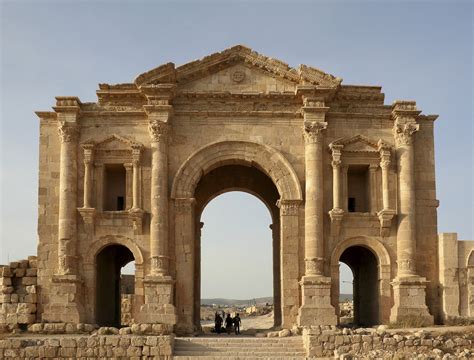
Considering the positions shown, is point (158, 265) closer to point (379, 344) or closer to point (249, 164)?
point (249, 164)

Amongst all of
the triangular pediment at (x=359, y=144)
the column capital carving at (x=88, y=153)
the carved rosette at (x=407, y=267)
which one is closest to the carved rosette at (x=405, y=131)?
the triangular pediment at (x=359, y=144)

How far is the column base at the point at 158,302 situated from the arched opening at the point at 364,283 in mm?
7560

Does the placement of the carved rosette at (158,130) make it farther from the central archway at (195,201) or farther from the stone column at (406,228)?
the stone column at (406,228)

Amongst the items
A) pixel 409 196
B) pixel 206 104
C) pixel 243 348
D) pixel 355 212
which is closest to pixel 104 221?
pixel 206 104

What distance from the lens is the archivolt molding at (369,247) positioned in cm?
2625

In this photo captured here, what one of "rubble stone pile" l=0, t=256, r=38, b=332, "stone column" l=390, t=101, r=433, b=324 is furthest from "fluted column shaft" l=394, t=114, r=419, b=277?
"rubble stone pile" l=0, t=256, r=38, b=332

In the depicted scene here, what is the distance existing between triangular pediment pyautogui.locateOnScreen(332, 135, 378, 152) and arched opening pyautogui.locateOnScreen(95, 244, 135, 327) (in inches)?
383

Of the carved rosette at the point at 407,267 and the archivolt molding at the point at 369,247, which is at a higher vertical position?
A: the archivolt molding at the point at 369,247

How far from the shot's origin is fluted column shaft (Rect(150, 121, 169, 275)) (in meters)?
25.8

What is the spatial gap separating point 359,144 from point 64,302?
38.9 ft

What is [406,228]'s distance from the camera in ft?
85.9

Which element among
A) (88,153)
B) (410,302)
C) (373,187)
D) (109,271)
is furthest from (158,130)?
(410,302)

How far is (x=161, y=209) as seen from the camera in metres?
26.0

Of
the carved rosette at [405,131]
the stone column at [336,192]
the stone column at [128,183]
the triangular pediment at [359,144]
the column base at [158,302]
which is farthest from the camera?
the triangular pediment at [359,144]
